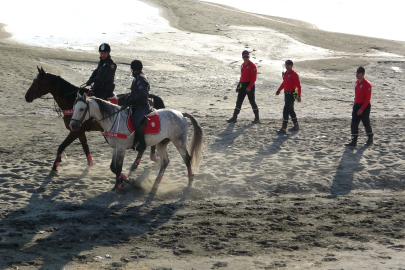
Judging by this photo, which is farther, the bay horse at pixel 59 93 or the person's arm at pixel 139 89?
the bay horse at pixel 59 93

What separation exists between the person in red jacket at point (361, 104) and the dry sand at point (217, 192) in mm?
466

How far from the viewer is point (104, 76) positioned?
10359mm

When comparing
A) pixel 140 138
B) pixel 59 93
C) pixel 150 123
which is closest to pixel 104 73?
pixel 59 93

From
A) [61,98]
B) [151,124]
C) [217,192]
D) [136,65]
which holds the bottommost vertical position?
[217,192]

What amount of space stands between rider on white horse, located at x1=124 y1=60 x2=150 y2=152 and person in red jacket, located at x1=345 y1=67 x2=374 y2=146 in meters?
5.83

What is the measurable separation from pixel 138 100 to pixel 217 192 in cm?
239

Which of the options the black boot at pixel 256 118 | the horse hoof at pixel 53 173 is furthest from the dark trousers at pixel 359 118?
the horse hoof at pixel 53 173

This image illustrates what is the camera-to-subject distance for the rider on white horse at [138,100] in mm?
9094

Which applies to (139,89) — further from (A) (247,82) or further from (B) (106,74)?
(A) (247,82)

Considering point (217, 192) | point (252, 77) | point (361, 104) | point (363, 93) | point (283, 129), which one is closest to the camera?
point (217, 192)

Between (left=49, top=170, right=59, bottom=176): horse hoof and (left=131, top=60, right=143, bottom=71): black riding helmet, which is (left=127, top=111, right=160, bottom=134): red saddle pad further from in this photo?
(left=49, top=170, right=59, bottom=176): horse hoof

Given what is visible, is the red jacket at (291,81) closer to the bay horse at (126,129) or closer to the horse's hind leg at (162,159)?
the bay horse at (126,129)

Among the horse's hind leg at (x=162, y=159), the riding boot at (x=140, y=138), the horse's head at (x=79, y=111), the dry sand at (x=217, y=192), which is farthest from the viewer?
the horse's hind leg at (x=162, y=159)

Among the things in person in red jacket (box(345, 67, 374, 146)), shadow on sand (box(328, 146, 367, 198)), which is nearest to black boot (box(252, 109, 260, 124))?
person in red jacket (box(345, 67, 374, 146))
